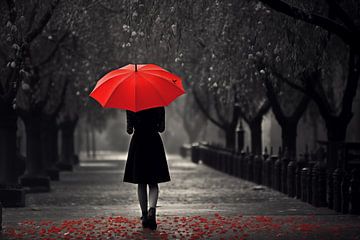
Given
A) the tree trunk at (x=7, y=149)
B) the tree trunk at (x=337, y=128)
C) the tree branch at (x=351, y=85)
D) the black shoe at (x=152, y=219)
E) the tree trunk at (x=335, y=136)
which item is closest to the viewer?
the black shoe at (x=152, y=219)

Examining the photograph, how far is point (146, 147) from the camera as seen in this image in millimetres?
12609

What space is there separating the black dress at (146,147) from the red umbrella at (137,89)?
0.31 m

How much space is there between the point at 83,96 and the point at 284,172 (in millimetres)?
8115

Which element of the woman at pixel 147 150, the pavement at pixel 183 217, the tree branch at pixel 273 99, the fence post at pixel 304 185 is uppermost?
the tree branch at pixel 273 99

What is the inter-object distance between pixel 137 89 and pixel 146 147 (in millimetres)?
834

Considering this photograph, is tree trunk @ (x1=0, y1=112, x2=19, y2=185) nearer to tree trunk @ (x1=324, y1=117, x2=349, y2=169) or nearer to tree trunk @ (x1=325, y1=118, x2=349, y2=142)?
tree trunk @ (x1=324, y1=117, x2=349, y2=169)

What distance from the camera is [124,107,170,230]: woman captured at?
12.5 metres

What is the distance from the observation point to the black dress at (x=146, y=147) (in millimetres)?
12547

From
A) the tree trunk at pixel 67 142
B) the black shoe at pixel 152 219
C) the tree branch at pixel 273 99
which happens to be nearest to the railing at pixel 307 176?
the tree branch at pixel 273 99

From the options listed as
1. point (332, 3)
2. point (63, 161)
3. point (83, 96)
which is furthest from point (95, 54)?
point (63, 161)

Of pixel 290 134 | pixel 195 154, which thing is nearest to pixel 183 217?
pixel 290 134

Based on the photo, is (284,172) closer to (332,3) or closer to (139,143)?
(332,3)

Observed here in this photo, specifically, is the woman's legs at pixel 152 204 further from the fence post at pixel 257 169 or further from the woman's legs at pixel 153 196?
the fence post at pixel 257 169

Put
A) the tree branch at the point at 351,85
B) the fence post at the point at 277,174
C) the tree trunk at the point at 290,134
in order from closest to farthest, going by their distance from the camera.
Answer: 1. the tree branch at the point at 351,85
2. the fence post at the point at 277,174
3. the tree trunk at the point at 290,134
